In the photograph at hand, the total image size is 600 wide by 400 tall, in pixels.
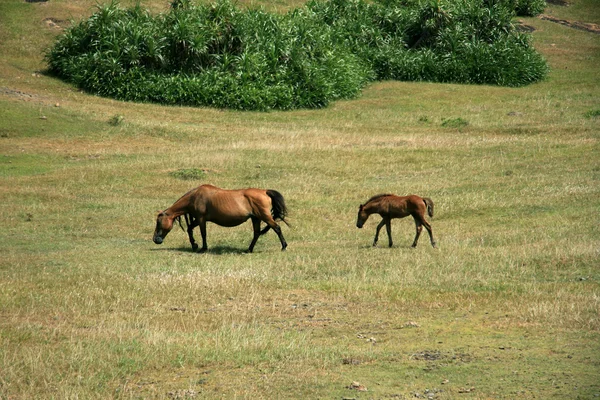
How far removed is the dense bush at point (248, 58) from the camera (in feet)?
135

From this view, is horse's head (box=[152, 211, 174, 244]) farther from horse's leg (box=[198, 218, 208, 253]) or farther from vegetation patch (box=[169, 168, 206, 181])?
vegetation patch (box=[169, 168, 206, 181])

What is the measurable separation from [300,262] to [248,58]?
27585mm

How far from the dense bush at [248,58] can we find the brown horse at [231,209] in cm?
2350

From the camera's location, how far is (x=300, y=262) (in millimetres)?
16000

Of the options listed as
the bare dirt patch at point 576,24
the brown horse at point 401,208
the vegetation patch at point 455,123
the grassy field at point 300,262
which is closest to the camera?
the grassy field at point 300,262

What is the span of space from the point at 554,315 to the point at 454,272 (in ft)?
11.0

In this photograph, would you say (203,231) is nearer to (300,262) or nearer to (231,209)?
(231,209)

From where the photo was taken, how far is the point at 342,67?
46156mm

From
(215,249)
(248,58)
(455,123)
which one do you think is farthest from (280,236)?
(248,58)

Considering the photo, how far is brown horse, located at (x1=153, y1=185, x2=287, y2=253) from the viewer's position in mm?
17578

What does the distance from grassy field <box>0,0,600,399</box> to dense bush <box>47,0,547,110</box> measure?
2.66 meters

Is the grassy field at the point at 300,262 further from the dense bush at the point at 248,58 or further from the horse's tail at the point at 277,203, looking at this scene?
the dense bush at the point at 248,58

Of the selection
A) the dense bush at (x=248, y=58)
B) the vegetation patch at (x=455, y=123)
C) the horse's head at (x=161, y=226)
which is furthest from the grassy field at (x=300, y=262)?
the dense bush at (x=248, y=58)

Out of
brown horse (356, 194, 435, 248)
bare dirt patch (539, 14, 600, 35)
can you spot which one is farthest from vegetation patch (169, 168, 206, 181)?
bare dirt patch (539, 14, 600, 35)
